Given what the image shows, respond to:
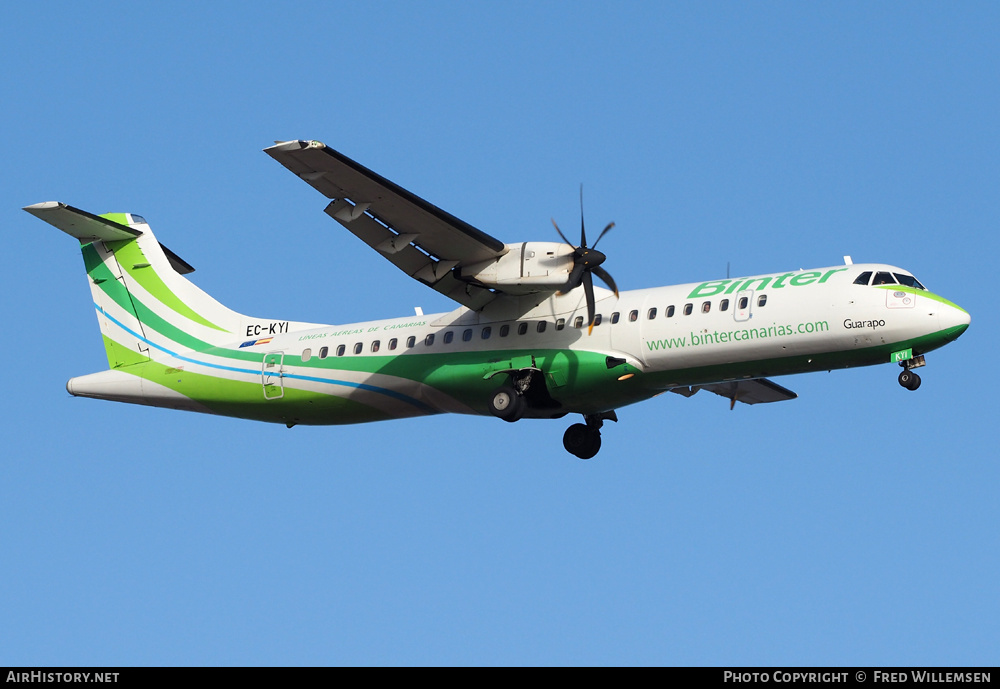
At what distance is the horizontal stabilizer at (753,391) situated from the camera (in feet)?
78.9

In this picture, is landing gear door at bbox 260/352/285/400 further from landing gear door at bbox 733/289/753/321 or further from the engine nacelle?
landing gear door at bbox 733/289/753/321

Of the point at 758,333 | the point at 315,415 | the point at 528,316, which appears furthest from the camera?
the point at 315,415

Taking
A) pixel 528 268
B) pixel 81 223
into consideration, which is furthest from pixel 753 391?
pixel 81 223

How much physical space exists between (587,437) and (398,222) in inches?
229

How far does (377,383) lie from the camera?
897 inches

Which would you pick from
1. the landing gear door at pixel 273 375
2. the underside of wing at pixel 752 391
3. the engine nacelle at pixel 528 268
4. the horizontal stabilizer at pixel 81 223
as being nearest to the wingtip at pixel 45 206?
the horizontal stabilizer at pixel 81 223

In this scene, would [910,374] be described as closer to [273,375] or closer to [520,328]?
[520,328]

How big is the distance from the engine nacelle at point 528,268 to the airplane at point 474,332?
0.03 meters

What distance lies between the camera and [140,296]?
25.3 metres
